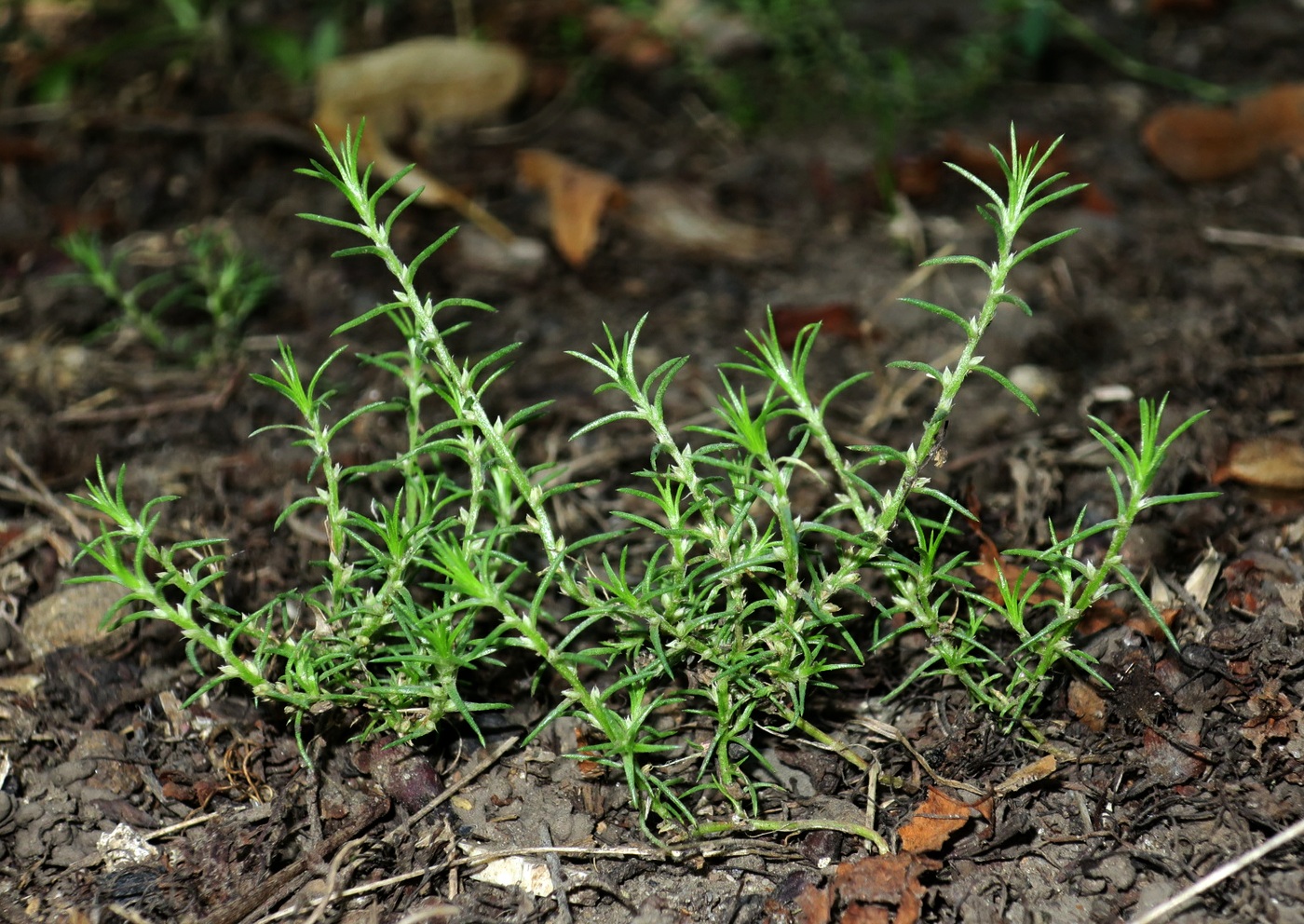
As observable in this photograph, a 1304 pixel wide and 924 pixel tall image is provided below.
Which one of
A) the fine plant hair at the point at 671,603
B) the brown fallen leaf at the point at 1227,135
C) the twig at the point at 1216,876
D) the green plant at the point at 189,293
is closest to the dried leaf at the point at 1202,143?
the brown fallen leaf at the point at 1227,135

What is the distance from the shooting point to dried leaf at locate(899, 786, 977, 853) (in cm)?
209

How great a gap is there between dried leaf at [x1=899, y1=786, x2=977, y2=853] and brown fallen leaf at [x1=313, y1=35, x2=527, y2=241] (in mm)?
3007

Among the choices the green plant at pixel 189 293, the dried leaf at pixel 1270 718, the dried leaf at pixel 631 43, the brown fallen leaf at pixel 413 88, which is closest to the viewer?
the dried leaf at pixel 1270 718

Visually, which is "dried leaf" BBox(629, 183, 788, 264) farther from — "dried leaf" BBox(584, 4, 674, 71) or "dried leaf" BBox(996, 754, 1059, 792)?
"dried leaf" BBox(996, 754, 1059, 792)

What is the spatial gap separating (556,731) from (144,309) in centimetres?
218

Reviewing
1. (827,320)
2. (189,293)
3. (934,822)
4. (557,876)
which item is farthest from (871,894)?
(189,293)

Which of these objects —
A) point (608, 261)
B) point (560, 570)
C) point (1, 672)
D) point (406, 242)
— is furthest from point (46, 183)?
point (560, 570)

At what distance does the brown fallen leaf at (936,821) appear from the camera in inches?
82.4

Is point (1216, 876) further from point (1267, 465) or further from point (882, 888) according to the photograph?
point (1267, 465)

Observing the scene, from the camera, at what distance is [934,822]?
2119mm

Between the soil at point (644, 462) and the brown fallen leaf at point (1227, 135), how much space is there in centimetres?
10

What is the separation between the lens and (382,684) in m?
2.25

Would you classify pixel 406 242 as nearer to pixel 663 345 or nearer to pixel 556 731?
pixel 663 345

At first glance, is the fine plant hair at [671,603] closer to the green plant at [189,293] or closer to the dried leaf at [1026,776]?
the dried leaf at [1026,776]
